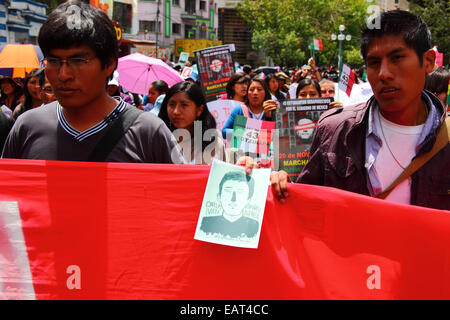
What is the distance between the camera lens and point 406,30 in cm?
225

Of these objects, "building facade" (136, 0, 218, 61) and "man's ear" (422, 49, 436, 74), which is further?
"building facade" (136, 0, 218, 61)

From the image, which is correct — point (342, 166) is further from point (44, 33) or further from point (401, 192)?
point (44, 33)

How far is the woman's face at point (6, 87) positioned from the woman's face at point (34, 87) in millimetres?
2305

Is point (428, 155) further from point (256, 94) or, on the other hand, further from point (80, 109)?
point (256, 94)

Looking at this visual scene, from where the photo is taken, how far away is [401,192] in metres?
2.34

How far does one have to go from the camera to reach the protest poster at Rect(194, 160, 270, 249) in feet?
7.42

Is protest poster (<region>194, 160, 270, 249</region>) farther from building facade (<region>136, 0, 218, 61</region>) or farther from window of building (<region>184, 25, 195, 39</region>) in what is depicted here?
window of building (<region>184, 25, 195, 39</region>)

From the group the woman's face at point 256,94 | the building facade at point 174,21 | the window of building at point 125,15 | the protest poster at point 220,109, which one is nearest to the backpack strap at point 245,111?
the woman's face at point 256,94

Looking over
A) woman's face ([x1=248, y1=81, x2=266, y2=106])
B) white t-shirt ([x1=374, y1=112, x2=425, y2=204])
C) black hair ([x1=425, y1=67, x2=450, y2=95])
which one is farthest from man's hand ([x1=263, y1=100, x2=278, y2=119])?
white t-shirt ([x1=374, y1=112, x2=425, y2=204])

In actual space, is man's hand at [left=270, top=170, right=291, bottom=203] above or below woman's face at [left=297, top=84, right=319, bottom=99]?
below

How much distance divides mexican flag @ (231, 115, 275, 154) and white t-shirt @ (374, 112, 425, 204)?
8.68 ft

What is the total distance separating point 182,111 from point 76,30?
84.1 inches

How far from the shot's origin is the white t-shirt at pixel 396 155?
2324 millimetres
